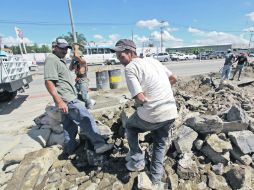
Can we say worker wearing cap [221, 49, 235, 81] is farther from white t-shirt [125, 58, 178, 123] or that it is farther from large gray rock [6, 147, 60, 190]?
large gray rock [6, 147, 60, 190]

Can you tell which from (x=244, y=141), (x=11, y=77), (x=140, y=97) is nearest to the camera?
(x=140, y=97)

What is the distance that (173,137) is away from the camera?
11.2ft

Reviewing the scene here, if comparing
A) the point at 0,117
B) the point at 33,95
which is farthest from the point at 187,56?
the point at 0,117

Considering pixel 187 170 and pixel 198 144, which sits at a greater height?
pixel 198 144

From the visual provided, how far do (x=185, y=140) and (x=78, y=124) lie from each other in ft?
5.47

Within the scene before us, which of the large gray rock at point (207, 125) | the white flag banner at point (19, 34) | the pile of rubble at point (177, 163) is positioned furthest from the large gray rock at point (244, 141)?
the white flag banner at point (19, 34)

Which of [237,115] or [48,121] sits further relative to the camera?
[48,121]

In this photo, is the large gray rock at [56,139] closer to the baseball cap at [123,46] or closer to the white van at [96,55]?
the baseball cap at [123,46]

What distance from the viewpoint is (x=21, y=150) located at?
370cm

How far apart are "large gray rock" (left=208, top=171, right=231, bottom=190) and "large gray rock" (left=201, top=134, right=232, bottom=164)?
258 mm

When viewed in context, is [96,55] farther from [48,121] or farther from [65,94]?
[65,94]

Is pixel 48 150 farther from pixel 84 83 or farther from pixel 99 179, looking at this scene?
pixel 84 83

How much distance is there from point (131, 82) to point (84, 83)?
3.50 metres

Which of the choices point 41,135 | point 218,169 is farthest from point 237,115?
point 41,135
